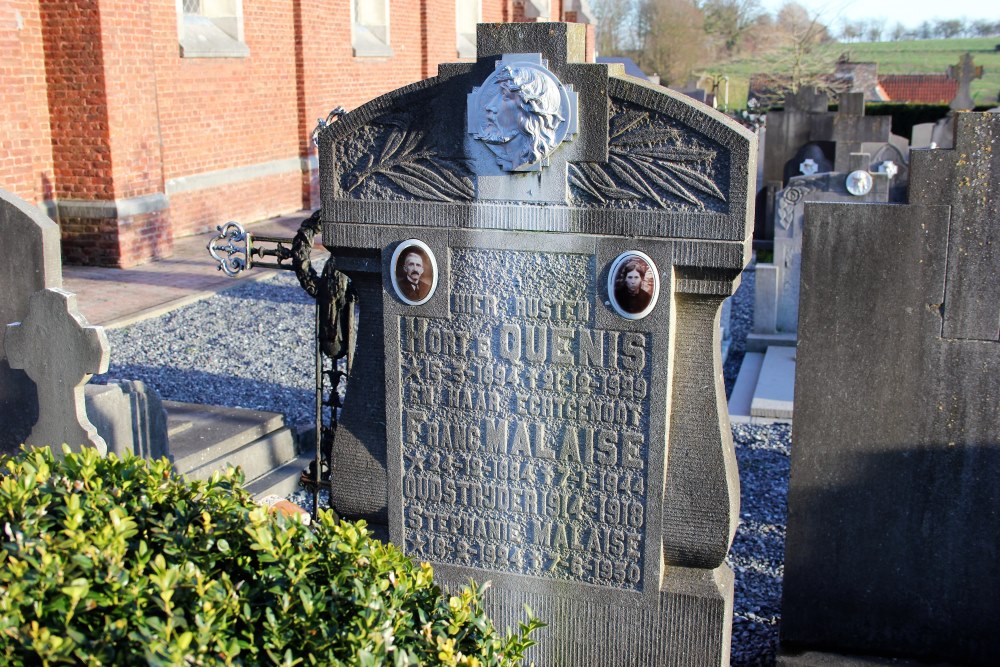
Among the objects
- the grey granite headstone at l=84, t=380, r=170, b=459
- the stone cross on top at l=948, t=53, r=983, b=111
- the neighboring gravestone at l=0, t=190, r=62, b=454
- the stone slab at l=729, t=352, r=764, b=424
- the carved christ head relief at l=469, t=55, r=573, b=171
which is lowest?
the stone slab at l=729, t=352, r=764, b=424

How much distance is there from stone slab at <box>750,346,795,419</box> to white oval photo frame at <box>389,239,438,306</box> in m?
3.93

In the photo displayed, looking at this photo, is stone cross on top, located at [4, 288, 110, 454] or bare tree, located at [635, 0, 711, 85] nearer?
stone cross on top, located at [4, 288, 110, 454]

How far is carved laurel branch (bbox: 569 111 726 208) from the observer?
132 inches

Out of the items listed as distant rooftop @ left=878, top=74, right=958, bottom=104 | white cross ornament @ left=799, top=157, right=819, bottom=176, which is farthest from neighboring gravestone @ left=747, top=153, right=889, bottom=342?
distant rooftop @ left=878, top=74, right=958, bottom=104

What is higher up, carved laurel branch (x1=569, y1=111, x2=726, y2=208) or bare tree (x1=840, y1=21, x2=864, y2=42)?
bare tree (x1=840, y1=21, x2=864, y2=42)

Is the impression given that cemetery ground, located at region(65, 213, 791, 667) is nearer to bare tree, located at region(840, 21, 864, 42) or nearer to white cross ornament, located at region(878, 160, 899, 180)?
white cross ornament, located at region(878, 160, 899, 180)

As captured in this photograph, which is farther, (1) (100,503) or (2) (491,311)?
(2) (491,311)

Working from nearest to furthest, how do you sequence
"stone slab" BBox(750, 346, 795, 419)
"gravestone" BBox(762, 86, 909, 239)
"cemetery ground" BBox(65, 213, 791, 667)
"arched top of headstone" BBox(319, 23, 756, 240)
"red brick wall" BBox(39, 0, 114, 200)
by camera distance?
"arched top of headstone" BBox(319, 23, 756, 240) → "cemetery ground" BBox(65, 213, 791, 667) → "stone slab" BBox(750, 346, 795, 419) → "red brick wall" BBox(39, 0, 114, 200) → "gravestone" BBox(762, 86, 909, 239)

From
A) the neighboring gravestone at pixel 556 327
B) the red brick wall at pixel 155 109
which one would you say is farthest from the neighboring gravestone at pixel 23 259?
the red brick wall at pixel 155 109

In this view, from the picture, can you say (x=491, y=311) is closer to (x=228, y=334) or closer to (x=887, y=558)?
(x=887, y=558)

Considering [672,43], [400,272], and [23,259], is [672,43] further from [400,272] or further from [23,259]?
[400,272]

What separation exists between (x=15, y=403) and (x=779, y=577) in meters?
3.76

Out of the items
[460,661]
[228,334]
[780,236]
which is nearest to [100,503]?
[460,661]

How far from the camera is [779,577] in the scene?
512cm
